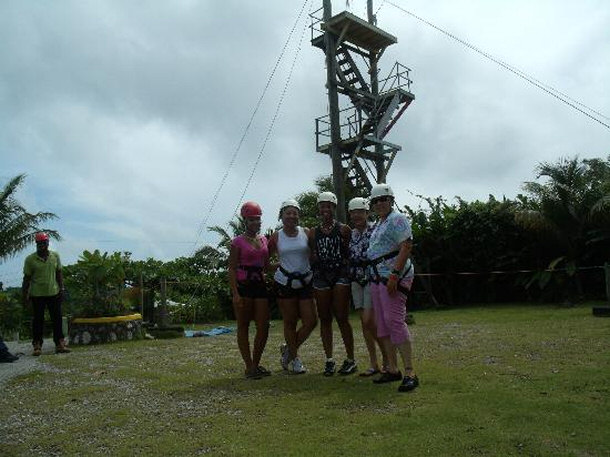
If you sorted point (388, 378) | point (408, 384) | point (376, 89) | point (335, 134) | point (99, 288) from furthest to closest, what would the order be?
1. point (376, 89)
2. point (335, 134)
3. point (99, 288)
4. point (388, 378)
5. point (408, 384)

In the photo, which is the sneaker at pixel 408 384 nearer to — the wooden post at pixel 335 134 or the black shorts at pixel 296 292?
the black shorts at pixel 296 292

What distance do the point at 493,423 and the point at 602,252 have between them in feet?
47.4

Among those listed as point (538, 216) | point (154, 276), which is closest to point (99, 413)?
point (538, 216)

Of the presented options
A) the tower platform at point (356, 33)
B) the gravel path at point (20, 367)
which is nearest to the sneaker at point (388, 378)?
the gravel path at point (20, 367)

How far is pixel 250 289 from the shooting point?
5734mm

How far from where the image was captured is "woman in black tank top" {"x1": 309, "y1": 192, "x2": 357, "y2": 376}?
5.54 metres

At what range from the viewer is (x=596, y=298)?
51.9 ft

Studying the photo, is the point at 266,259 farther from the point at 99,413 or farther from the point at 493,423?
the point at 493,423

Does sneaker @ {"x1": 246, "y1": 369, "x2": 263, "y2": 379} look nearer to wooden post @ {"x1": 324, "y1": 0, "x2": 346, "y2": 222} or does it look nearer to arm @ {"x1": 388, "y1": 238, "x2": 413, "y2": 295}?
arm @ {"x1": 388, "y1": 238, "x2": 413, "y2": 295}

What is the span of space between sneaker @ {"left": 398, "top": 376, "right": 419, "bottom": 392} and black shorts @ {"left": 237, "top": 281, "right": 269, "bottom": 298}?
1.84 metres

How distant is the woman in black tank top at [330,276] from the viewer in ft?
18.2

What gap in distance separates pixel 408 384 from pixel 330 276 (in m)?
1.44

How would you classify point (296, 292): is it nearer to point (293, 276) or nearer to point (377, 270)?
point (293, 276)

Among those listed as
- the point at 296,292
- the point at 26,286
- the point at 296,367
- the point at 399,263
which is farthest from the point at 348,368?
the point at 26,286
